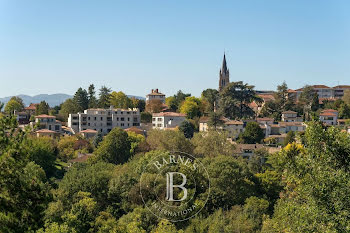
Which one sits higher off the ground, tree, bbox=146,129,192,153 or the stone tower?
the stone tower

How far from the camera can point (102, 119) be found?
54312mm

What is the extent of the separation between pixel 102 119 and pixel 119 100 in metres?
8.81

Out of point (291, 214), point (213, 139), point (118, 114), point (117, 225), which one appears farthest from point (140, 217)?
point (118, 114)

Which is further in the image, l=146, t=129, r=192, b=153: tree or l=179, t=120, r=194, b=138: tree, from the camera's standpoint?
l=179, t=120, r=194, b=138: tree

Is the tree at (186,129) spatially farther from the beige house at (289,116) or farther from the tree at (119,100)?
the tree at (119,100)

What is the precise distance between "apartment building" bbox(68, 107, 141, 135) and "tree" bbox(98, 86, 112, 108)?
7.03m

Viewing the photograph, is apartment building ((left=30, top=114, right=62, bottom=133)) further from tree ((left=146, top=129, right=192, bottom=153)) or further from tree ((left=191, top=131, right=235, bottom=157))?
tree ((left=191, top=131, right=235, bottom=157))

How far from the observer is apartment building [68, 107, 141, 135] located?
174 ft

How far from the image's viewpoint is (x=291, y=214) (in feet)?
33.7

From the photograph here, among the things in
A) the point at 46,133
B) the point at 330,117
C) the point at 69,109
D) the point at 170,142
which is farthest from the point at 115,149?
the point at 330,117

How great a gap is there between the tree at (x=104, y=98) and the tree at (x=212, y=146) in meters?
28.4

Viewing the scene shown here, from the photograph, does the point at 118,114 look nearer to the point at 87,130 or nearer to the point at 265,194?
the point at 87,130

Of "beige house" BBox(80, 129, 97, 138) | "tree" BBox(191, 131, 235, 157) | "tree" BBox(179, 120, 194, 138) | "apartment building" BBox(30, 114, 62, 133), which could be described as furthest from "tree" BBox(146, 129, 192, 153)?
"apartment building" BBox(30, 114, 62, 133)

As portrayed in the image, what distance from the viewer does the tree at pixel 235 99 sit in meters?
53.8
